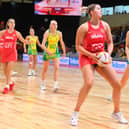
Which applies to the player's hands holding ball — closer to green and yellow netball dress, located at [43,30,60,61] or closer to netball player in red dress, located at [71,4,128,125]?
netball player in red dress, located at [71,4,128,125]

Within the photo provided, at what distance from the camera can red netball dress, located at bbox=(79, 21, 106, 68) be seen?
185 inches

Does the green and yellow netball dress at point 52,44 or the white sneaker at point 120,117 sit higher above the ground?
the green and yellow netball dress at point 52,44

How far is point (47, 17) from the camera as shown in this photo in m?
24.2

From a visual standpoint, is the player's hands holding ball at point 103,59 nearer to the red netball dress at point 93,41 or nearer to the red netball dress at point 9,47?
the red netball dress at point 93,41

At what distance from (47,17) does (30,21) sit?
1.35 m

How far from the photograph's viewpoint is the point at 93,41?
471cm

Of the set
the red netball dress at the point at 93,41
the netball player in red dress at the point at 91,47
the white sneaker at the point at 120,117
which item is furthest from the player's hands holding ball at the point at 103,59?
the white sneaker at the point at 120,117

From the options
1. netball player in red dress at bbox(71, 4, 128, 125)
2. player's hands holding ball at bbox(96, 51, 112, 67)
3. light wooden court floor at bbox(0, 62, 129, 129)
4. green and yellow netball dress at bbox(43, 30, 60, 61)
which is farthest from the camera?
green and yellow netball dress at bbox(43, 30, 60, 61)

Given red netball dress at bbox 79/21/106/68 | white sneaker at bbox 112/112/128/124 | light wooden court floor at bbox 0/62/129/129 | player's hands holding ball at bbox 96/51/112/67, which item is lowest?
light wooden court floor at bbox 0/62/129/129

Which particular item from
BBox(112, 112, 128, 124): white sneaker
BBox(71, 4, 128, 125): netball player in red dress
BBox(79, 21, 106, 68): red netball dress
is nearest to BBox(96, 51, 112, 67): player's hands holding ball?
BBox(71, 4, 128, 125): netball player in red dress

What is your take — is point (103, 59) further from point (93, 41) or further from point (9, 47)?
point (9, 47)

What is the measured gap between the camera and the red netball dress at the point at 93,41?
4.70 metres

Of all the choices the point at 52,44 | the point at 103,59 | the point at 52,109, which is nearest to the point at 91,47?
the point at 103,59

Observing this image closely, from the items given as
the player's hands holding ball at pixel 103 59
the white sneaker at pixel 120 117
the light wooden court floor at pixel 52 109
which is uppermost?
the player's hands holding ball at pixel 103 59
